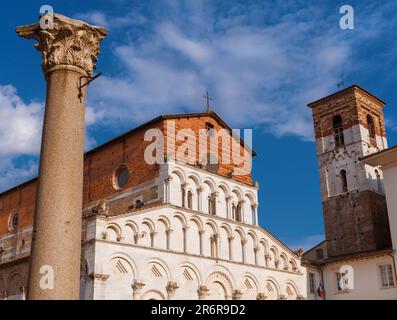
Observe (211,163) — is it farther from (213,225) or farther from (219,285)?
(219,285)

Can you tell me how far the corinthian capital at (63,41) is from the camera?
9.60m

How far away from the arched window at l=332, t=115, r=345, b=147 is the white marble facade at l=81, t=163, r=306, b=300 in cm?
1182

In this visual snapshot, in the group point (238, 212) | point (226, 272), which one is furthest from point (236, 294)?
point (238, 212)

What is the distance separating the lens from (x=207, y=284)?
83.1ft

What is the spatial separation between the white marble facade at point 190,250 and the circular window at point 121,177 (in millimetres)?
3101

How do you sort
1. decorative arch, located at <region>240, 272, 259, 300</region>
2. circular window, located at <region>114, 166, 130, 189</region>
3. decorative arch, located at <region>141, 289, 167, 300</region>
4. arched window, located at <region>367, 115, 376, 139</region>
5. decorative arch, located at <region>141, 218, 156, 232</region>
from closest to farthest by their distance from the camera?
decorative arch, located at <region>141, 289, 167, 300</region>, decorative arch, located at <region>141, 218, 156, 232</region>, decorative arch, located at <region>240, 272, 259, 300</region>, circular window, located at <region>114, 166, 130, 189</region>, arched window, located at <region>367, 115, 376, 139</region>

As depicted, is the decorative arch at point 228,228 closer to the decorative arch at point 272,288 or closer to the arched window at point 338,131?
the decorative arch at point 272,288

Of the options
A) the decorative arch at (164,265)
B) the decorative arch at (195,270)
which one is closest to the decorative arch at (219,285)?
the decorative arch at (195,270)

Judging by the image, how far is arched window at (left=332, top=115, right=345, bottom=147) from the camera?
39.3 m

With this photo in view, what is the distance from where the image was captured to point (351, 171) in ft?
124

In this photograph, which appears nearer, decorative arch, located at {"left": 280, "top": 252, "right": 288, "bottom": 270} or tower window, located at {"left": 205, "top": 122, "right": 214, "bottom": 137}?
→ decorative arch, located at {"left": 280, "top": 252, "right": 288, "bottom": 270}

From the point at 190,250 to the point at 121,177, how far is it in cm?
635

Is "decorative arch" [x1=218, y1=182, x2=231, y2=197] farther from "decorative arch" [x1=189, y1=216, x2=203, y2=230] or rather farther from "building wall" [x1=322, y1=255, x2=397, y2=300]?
"building wall" [x1=322, y1=255, x2=397, y2=300]

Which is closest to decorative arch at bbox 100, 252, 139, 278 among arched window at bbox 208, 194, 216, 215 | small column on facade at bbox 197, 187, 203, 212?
small column on facade at bbox 197, 187, 203, 212
